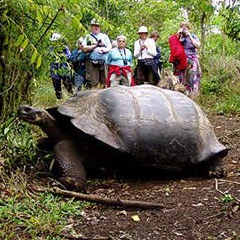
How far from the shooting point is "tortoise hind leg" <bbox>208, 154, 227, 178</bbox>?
13.8 feet

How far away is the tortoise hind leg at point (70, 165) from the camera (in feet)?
12.4

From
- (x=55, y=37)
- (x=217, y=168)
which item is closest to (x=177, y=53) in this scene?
(x=55, y=37)

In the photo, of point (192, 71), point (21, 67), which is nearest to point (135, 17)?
point (192, 71)

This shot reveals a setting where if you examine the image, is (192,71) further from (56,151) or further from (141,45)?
(56,151)

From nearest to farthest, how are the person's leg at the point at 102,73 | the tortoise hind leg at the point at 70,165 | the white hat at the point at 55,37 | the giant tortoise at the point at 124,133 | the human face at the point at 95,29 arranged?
the tortoise hind leg at the point at 70,165 → the giant tortoise at the point at 124,133 → the white hat at the point at 55,37 → the human face at the point at 95,29 → the person's leg at the point at 102,73

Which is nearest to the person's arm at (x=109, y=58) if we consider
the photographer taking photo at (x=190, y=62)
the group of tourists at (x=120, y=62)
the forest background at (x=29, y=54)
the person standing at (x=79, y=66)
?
the group of tourists at (x=120, y=62)

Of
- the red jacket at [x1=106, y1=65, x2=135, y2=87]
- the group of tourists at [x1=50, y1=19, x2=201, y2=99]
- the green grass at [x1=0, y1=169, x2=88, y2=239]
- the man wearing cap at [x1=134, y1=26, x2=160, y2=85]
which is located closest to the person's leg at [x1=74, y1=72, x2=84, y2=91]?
the group of tourists at [x1=50, y1=19, x2=201, y2=99]

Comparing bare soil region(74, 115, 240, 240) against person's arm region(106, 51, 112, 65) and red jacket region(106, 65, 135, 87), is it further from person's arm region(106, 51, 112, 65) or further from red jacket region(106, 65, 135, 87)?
person's arm region(106, 51, 112, 65)

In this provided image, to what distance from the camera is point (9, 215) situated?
299 cm

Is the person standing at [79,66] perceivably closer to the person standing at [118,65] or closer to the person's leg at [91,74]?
the person's leg at [91,74]

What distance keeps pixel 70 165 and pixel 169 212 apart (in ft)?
3.21

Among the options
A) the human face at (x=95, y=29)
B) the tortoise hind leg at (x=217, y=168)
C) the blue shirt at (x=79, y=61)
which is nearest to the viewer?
the tortoise hind leg at (x=217, y=168)

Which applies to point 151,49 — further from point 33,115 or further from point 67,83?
point 33,115

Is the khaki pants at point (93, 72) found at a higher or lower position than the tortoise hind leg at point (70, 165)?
lower
